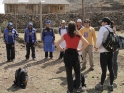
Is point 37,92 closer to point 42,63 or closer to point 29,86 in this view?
point 29,86

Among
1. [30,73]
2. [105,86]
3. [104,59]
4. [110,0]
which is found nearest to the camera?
[104,59]

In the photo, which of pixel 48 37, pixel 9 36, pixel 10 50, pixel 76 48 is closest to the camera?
pixel 76 48

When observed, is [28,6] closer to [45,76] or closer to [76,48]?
[45,76]

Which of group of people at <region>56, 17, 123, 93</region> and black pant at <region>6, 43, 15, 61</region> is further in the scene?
black pant at <region>6, 43, 15, 61</region>

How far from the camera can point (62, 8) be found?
49406mm

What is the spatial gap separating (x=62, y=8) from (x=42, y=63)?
40.4 meters

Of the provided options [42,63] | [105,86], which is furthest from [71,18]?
[105,86]

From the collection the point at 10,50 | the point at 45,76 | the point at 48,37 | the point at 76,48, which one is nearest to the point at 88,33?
the point at 45,76

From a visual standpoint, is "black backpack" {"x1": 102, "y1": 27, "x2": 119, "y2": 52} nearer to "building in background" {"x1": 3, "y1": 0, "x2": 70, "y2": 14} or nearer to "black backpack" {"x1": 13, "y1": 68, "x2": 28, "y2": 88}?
"black backpack" {"x1": 13, "y1": 68, "x2": 28, "y2": 88}

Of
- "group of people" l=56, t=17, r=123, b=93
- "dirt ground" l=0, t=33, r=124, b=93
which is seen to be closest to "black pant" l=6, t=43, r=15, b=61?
"dirt ground" l=0, t=33, r=124, b=93

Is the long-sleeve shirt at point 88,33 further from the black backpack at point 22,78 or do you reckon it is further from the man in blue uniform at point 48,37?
the black backpack at point 22,78

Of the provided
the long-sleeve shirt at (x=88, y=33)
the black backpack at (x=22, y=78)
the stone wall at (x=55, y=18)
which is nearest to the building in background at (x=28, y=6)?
the stone wall at (x=55, y=18)

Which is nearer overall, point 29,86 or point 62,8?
point 29,86

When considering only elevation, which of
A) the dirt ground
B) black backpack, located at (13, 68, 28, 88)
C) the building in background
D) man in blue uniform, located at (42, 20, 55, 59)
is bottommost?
the dirt ground
